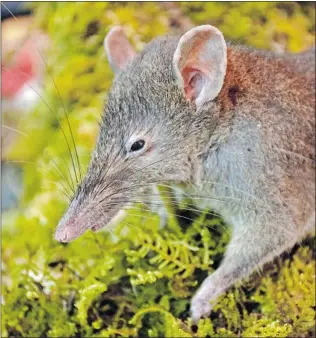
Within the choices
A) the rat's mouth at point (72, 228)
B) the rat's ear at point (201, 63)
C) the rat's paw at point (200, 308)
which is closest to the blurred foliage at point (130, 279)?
the rat's paw at point (200, 308)

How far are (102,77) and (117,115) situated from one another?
63 cm

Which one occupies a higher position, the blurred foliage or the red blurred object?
the red blurred object

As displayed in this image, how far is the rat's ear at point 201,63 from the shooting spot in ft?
3.96

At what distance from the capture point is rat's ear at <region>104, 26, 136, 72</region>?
1452 mm

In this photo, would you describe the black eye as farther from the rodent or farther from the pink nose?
the pink nose

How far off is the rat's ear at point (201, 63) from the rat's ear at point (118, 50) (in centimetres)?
20

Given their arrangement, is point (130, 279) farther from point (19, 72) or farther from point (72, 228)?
point (19, 72)

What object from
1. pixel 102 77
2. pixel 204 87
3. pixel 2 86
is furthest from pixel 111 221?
pixel 102 77

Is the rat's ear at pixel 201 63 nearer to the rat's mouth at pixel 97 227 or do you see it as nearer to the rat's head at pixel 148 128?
the rat's head at pixel 148 128

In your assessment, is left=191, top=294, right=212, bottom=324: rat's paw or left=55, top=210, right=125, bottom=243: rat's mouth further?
left=191, top=294, right=212, bottom=324: rat's paw

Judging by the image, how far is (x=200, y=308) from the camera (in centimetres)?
140

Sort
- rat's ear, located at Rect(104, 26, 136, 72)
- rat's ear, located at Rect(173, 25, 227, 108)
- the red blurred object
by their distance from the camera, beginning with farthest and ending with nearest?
1. the red blurred object
2. rat's ear, located at Rect(104, 26, 136, 72)
3. rat's ear, located at Rect(173, 25, 227, 108)

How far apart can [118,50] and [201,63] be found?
27 centimetres

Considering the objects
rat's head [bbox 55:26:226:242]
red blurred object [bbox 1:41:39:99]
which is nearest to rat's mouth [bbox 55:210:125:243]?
rat's head [bbox 55:26:226:242]
